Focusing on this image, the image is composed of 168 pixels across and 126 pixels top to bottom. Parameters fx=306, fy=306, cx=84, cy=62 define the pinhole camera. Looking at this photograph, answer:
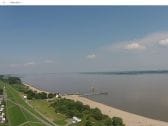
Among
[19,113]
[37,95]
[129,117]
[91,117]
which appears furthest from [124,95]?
[19,113]

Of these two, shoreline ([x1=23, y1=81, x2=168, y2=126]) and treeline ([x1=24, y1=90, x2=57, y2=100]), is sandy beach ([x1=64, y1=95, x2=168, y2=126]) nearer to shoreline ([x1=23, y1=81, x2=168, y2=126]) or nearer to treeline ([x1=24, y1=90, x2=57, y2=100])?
shoreline ([x1=23, y1=81, x2=168, y2=126])

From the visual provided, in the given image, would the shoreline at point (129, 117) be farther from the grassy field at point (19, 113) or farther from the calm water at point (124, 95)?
the grassy field at point (19, 113)

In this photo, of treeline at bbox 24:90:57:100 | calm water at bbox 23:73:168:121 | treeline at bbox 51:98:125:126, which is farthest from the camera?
calm water at bbox 23:73:168:121

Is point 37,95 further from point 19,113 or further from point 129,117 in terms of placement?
point 19,113

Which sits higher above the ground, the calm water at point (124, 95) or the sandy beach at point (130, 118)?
the calm water at point (124, 95)

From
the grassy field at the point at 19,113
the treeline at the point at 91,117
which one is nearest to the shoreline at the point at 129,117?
the treeline at the point at 91,117

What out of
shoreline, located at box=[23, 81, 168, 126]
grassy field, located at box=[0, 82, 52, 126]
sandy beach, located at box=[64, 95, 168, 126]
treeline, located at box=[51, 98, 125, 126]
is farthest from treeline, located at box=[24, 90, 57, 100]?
sandy beach, located at box=[64, 95, 168, 126]

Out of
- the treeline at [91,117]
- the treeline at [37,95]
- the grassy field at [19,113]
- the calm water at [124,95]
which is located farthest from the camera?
the calm water at [124,95]

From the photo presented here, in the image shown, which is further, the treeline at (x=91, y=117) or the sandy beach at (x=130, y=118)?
the sandy beach at (x=130, y=118)

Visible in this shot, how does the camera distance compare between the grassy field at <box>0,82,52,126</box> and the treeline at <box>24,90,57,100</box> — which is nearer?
the grassy field at <box>0,82,52,126</box>
